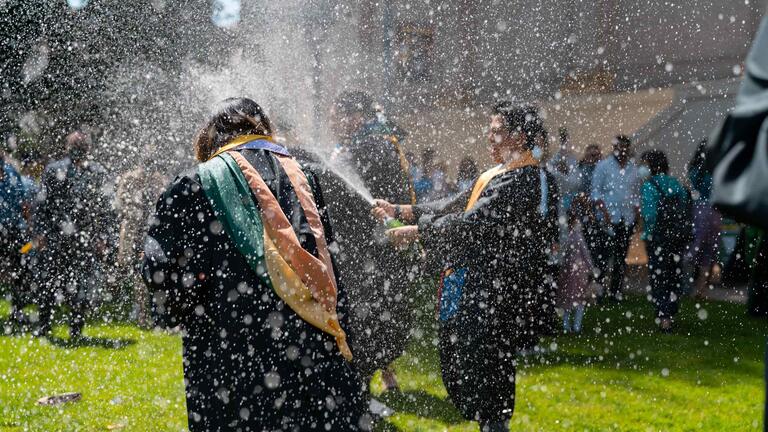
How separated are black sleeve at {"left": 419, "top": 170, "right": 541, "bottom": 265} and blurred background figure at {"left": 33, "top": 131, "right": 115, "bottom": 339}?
16.1 ft

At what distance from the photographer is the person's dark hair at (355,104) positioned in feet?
18.3

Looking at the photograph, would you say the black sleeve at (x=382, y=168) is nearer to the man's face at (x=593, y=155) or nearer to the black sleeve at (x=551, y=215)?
the black sleeve at (x=551, y=215)

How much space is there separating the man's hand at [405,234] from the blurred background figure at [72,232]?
4.39 meters

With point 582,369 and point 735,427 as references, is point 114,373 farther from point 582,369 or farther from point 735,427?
point 735,427

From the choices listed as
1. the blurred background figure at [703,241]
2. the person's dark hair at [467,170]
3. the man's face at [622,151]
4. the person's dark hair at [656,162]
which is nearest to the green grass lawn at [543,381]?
the blurred background figure at [703,241]

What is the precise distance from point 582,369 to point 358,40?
15663 mm

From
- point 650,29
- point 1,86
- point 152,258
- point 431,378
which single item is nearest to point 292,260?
point 152,258

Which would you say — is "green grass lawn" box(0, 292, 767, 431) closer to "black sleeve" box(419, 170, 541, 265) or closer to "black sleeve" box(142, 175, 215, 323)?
"black sleeve" box(419, 170, 541, 265)

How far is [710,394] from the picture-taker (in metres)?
6.14

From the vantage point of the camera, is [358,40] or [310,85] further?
[358,40]

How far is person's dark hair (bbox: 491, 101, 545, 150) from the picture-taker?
448 centimetres

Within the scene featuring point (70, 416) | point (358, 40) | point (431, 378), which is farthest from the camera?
point (358, 40)

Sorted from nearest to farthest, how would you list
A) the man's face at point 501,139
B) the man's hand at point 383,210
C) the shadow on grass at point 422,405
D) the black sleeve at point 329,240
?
the black sleeve at point 329,240
the man's face at point 501,139
the man's hand at point 383,210
the shadow on grass at point 422,405

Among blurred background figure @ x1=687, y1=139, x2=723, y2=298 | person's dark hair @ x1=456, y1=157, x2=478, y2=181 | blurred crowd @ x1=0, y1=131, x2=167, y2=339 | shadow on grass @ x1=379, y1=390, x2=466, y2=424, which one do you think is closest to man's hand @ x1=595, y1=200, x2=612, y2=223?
blurred background figure @ x1=687, y1=139, x2=723, y2=298
